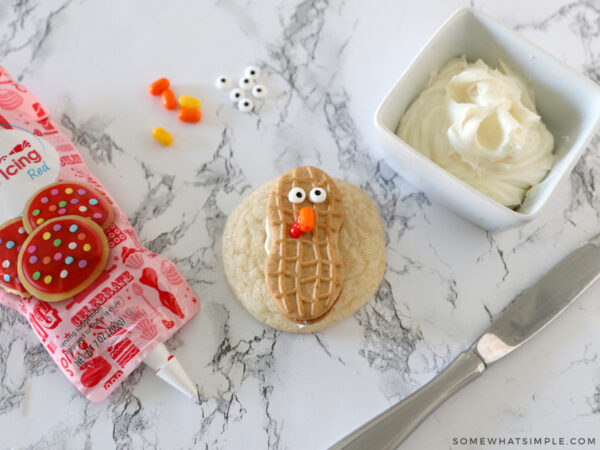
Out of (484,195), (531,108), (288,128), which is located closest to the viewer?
(484,195)

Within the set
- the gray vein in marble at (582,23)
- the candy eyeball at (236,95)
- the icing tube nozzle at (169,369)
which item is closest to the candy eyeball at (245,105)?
the candy eyeball at (236,95)

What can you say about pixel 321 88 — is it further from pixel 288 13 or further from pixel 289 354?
pixel 289 354

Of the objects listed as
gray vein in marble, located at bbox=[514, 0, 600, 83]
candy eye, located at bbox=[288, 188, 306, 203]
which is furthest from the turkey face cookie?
gray vein in marble, located at bbox=[514, 0, 600, 83]

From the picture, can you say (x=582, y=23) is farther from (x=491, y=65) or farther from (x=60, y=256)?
(x=60, y=256)

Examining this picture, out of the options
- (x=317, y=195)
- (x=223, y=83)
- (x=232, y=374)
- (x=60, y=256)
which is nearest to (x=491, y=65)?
(x=317, y=195)

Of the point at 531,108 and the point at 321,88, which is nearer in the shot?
the point at 531,108

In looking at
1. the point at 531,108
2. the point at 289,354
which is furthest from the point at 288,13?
the point at 289,354

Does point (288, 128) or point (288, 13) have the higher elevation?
point (288, 13)
